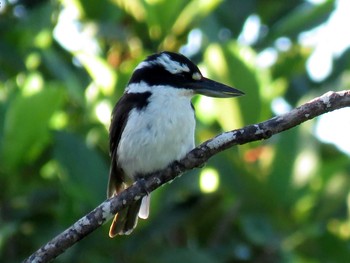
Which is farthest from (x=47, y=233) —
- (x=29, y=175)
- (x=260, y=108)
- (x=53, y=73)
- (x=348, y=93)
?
(x=348, y=93)

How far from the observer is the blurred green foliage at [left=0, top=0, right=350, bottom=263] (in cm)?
651

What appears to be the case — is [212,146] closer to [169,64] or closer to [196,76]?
[196,76]

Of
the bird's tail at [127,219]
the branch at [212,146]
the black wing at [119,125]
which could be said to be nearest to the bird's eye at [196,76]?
the black wing at [119,125]

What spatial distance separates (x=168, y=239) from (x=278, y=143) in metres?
1.00

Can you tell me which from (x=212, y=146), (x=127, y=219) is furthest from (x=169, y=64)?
(x=212, y=146)

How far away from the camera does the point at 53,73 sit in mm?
7137

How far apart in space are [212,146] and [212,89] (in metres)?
1.03

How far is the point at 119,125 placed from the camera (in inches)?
231

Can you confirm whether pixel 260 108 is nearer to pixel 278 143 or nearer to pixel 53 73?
→ pixel 278 143

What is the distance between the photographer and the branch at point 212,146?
4.26 m

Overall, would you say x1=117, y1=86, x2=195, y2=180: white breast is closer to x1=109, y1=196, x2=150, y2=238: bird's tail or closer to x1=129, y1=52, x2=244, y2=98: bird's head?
x1=129, y1=52, x2=244, y2=98: bird's head

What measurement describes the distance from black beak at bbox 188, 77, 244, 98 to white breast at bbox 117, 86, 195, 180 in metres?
0.05

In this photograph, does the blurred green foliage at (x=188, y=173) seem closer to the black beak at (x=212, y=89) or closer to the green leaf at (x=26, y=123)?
the green leaf at (x=26, y=123)

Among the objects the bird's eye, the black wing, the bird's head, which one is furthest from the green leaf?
the bird's eye
